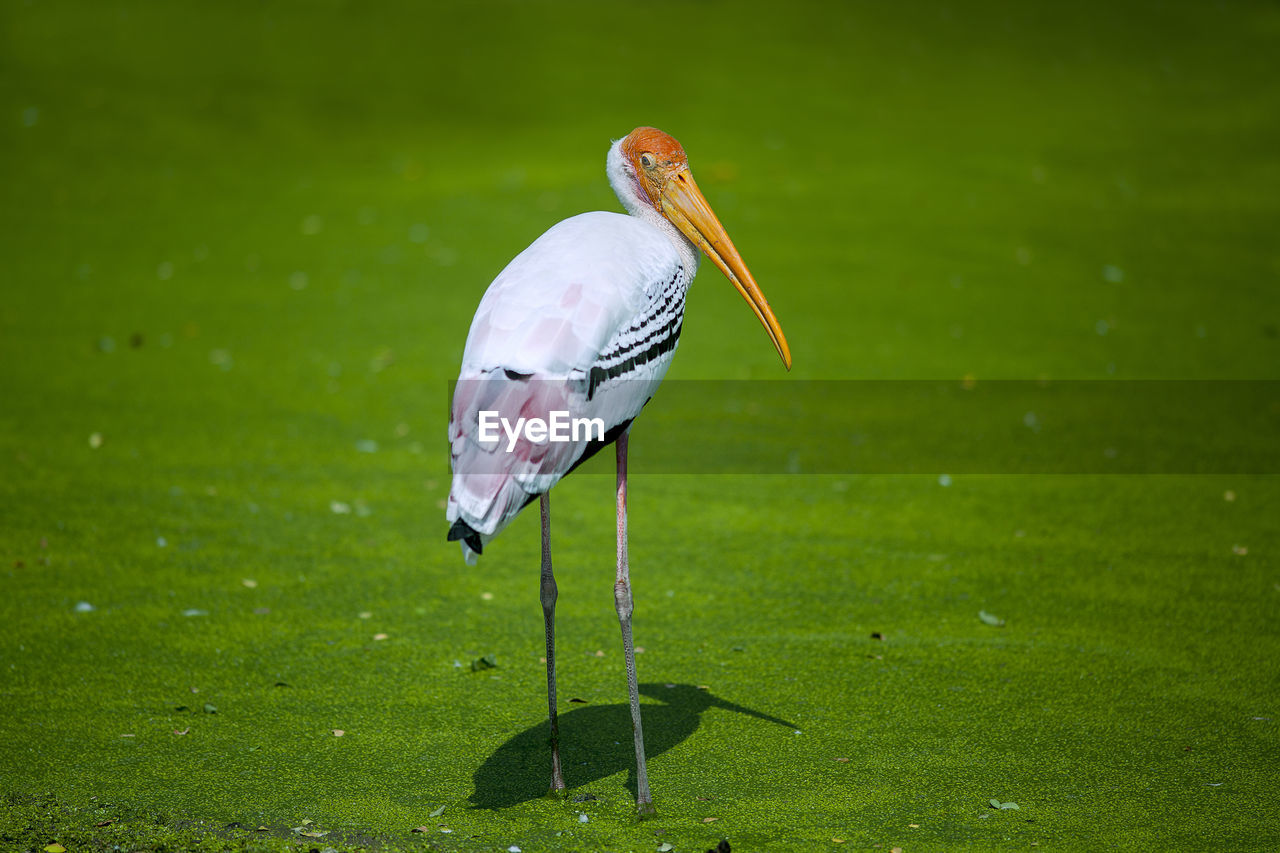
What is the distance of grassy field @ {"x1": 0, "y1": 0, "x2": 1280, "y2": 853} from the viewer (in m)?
3.43

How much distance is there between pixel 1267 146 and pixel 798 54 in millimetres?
5383

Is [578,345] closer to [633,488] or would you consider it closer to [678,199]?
[678,199]

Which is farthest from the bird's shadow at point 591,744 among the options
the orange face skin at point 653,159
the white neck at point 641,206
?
the orange face skin at point 653,159

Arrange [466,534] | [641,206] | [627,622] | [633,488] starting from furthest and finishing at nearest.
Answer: [633,488] < [641,206] < [627,622] < [466,534]

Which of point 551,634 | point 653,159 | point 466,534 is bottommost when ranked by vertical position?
point 551,634

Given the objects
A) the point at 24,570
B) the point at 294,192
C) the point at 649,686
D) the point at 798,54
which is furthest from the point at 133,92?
the point at 649,686

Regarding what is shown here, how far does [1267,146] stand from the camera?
37.6 feet

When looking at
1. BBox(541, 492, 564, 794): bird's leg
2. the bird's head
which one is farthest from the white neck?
BBox(541, 492, 564, 794): bird's leg

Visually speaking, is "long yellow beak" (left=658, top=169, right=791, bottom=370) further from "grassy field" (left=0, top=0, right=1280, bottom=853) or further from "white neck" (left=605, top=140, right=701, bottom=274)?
"grassy field" (left=0, top=0, right=1280, bottom=853)

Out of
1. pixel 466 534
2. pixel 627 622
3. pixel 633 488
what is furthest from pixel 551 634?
pixel 633 488

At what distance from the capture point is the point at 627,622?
3.29 meters

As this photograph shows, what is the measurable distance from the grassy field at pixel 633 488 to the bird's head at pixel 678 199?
1.44 meters

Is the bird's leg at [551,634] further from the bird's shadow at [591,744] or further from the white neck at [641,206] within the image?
the white neck at [641,206]

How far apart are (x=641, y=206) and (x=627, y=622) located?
4.01 feet
